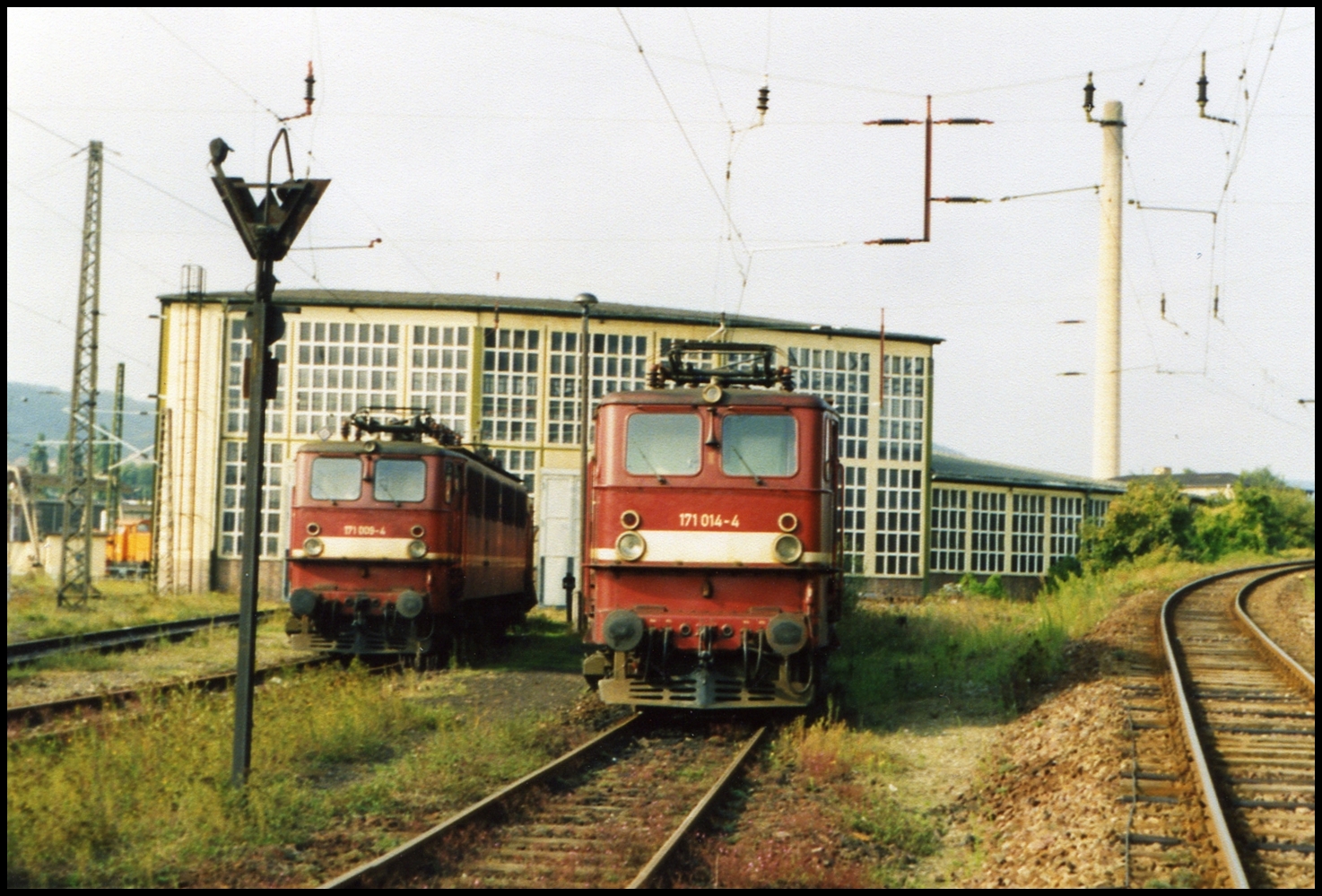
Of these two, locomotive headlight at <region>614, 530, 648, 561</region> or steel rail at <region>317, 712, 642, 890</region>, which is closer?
steel rail at <region>317, 712, 642, 890</region>

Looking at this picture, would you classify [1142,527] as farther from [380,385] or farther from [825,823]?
[825,823]

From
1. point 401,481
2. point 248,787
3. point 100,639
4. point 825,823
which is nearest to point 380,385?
point 100,639

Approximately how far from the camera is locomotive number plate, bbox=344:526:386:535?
16.9 metres

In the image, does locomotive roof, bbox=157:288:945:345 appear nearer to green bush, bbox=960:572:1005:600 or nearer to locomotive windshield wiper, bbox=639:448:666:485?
green bush, bbox=960:572:1005:600

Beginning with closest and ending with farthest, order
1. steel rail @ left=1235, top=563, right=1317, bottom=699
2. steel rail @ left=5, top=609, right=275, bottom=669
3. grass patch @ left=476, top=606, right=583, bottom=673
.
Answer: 1. steel rail @ left=1235, top=563, right=1317, bottom=699
2. steel rail @ left=5, top=609, right=275, bottom=669
3. grass patch @ left=476, top=606, right=583, bottom=673

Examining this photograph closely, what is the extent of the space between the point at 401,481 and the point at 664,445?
6.10m

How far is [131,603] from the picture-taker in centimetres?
2925

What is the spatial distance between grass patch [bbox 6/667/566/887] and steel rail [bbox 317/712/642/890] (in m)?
0.33

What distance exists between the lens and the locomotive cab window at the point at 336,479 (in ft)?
55.9

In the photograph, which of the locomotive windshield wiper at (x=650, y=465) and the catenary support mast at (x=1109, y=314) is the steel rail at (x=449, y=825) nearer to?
the locomotive windshield wiper at (x=650, y=465)

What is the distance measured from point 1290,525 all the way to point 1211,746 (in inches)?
2280

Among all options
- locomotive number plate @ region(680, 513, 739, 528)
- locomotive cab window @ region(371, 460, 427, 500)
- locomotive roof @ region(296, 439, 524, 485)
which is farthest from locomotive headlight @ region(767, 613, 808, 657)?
locomotive roof @ region(296, 439, 524, 485)

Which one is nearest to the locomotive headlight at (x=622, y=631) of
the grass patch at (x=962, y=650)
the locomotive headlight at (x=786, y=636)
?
the locomotive headlight at (x=786, y=636)

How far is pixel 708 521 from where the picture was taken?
11.9 meters
